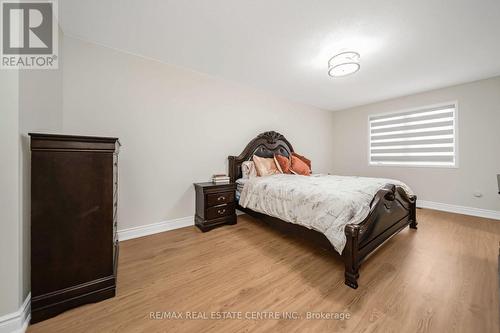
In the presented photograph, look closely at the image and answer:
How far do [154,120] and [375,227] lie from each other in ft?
9.73

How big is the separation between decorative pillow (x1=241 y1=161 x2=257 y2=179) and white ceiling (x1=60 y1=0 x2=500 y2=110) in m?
1.53

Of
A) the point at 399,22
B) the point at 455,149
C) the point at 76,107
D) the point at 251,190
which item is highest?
the point at 399,22

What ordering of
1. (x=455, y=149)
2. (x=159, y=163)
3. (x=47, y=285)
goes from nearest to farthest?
1. (x=47, y=285)
2. (x=159, y=163)
3. (x=455, y=149)

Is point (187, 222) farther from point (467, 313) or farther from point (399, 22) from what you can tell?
point (399, 22)

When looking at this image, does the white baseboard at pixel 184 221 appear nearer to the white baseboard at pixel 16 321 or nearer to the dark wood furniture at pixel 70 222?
the dark wood furniture at pixel 70 222

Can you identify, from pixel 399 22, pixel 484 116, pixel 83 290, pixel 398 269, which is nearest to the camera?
pixel 83 290

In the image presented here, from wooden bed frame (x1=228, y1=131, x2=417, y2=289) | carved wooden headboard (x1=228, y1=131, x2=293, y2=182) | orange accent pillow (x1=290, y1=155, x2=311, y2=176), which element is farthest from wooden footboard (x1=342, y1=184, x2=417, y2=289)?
carved wooden headboard (x1=228, y1=131, x2=293, y2=182)

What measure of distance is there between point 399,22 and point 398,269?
96.8 inches

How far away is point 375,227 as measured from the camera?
68.8 inches

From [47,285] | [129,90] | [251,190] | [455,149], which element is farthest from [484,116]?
[47,285]

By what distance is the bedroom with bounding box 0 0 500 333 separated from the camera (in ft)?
3.84

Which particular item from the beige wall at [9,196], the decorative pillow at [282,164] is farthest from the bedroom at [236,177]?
the decorative pillow at [282,164]

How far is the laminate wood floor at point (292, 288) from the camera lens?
1.14 metres

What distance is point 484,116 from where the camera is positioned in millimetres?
3123
